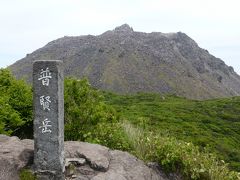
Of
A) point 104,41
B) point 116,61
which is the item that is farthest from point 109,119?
point 104,41

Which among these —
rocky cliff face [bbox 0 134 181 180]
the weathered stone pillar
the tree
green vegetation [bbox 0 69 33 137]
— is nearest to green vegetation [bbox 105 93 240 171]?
the tree

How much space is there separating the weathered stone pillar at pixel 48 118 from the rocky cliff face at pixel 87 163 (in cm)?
47

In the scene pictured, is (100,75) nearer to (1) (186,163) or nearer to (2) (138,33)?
(2) (138,33)

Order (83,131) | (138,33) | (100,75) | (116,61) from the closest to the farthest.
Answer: (83,131) < (100,75) < (116,61) < (138,33)

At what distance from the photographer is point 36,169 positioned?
10.9 meters

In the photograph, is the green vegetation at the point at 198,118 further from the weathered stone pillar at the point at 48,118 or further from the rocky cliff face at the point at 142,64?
the weathered stone pillar at the point at 48,118

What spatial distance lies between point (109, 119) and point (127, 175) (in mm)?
10240

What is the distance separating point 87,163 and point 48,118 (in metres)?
1.68

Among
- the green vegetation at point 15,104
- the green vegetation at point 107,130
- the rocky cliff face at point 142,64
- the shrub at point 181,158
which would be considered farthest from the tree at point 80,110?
the rocky cliff face at point 142,64

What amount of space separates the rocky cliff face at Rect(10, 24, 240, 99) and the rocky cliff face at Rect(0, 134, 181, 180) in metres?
129

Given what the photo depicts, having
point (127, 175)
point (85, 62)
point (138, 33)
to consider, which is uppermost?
point (138, 33)

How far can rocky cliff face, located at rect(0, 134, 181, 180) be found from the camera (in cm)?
1103

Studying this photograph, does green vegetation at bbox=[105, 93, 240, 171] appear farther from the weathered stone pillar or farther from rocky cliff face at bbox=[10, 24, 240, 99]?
the weathered stone pillar

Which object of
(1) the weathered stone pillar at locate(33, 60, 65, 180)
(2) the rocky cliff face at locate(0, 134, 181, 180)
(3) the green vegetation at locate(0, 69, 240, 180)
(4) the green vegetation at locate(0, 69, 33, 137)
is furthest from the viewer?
(4) the green vegetation at locate(0, 69, 33, 137)
